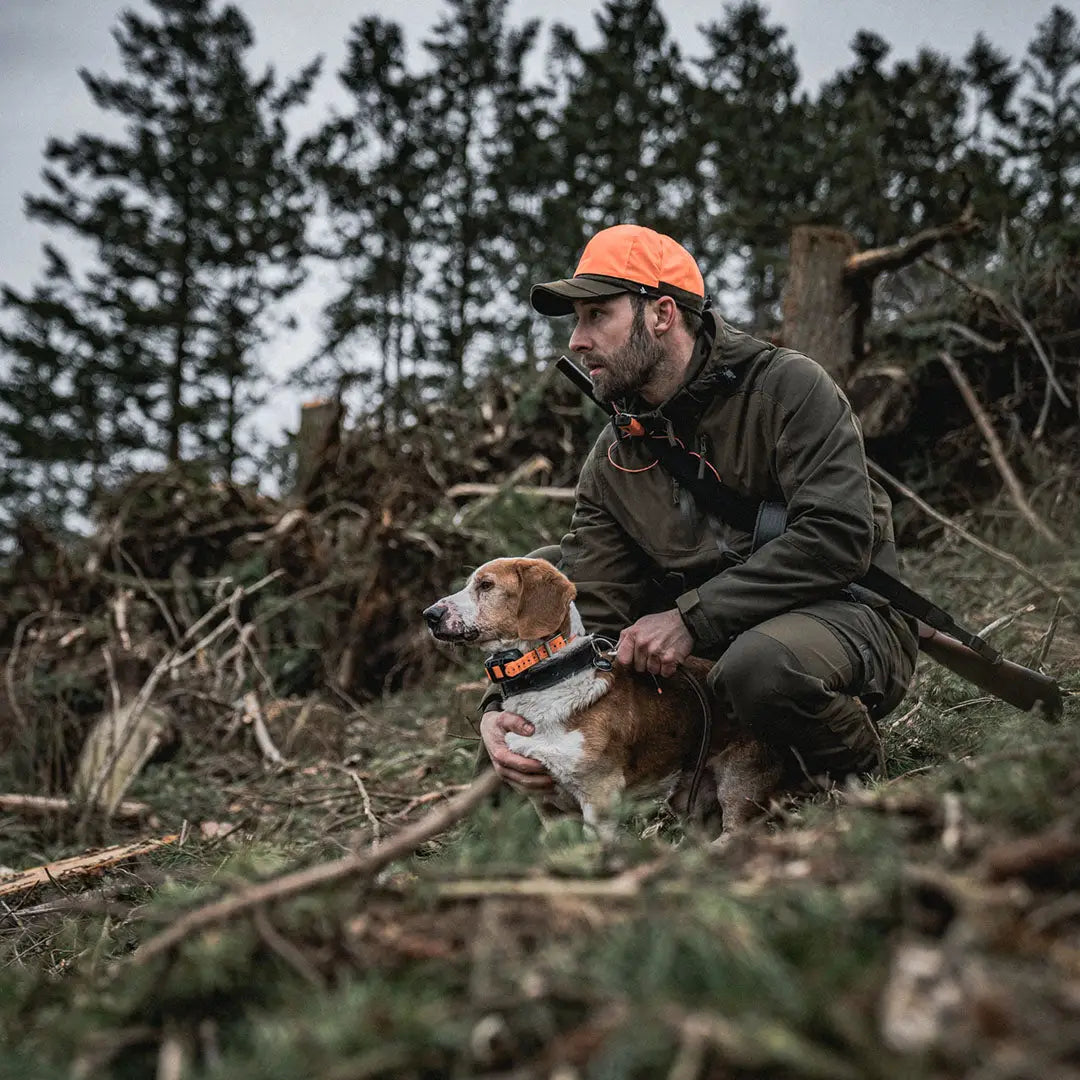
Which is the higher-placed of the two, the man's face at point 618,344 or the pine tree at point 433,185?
the pine tree at point 433,185

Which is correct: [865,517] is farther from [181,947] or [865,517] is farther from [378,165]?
[378,165]

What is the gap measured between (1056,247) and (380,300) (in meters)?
17.7

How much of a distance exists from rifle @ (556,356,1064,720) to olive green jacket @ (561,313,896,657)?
6 cm

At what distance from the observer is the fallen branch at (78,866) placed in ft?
13.9

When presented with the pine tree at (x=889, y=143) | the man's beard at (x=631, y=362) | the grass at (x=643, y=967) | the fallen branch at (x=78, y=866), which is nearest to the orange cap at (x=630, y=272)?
the man's beard at (x=631, y=362)

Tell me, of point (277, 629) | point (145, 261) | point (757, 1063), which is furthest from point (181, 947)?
point (145, 261)

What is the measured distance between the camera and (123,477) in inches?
374

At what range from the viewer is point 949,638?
382 centimetres

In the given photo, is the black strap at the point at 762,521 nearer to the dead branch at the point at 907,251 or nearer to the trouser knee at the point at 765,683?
the trouser knee at the point at 765,683

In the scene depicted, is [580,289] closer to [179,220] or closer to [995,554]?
[995,554]

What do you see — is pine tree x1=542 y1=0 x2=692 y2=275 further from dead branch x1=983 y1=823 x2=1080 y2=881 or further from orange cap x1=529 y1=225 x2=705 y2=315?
dead branch x1=983 y1=823 x2=1080 y2=881

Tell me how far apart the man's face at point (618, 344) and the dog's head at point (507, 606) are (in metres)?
0.81

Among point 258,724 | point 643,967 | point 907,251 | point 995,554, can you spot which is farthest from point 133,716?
point 907,251

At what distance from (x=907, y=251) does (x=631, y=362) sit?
425 cm
